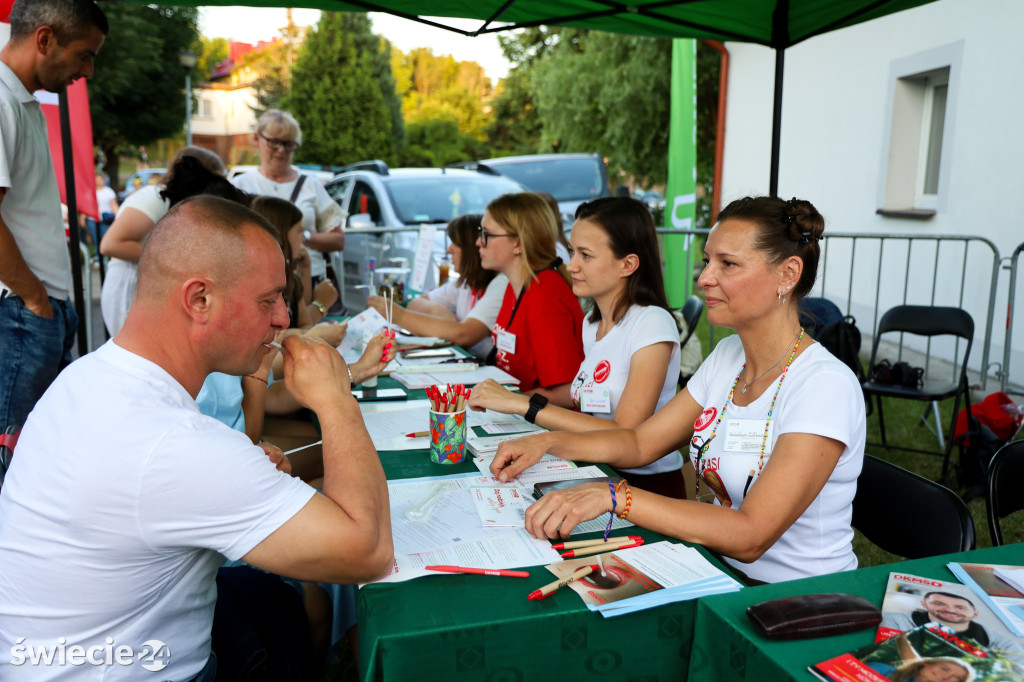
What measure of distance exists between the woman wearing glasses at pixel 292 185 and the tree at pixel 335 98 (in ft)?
87.6

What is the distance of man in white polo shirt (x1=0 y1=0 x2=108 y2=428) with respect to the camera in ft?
8.13

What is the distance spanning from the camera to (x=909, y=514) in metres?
1.88

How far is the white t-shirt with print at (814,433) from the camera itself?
1.66 metres

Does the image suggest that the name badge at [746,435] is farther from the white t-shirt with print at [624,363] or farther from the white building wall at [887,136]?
the white building wall at [887,136]

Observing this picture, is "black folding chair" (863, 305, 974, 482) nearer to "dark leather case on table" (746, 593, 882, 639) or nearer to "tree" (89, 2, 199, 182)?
"dark leather case on table" (746, 593, 882, 639)

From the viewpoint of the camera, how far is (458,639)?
3.91ft

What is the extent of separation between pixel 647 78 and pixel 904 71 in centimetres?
548

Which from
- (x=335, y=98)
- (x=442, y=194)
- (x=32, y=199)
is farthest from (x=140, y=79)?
(x=32, y=199)

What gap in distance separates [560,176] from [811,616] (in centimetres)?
929

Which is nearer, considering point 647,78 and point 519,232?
point 519,232

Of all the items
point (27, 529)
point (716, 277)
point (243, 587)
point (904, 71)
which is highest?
point (904, 71)

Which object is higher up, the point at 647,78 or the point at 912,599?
the point at 647,78

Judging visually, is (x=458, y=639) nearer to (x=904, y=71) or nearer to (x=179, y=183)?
(x=179, y=183)

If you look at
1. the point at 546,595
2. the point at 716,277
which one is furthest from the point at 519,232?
the point at 546,595
